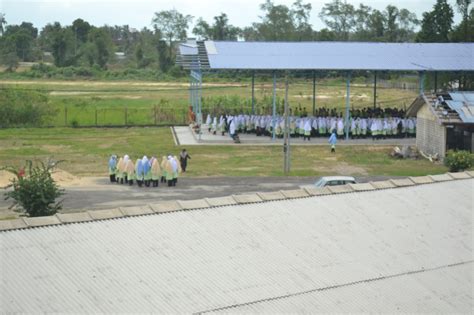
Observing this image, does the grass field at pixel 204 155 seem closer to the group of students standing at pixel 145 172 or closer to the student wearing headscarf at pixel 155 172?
the group of students standing at pixel 145 172

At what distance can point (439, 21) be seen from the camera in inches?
2255

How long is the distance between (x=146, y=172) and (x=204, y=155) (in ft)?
26.6

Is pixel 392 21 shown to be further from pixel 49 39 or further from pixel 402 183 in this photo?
pixel 402 183

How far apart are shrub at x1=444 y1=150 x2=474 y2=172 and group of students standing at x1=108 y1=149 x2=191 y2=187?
30.0 ft

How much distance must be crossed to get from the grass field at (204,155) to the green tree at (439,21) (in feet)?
72.3

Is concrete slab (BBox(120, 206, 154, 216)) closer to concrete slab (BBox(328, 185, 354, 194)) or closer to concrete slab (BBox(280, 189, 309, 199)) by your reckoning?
concrete slab (BBox(280, 189, 309, 199))

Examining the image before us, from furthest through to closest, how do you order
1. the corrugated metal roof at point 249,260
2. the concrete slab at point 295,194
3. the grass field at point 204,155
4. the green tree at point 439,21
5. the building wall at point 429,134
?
1. the green tree at point 439,21
2. the building wall at point 429,134
3. the grass field at point 204,155
4. the concrete slab at point 295,194
5. the corrugated metal roof at point 249,260

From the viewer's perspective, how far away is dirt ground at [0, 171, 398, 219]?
79.3 feet

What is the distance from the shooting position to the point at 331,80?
7856 centimetres

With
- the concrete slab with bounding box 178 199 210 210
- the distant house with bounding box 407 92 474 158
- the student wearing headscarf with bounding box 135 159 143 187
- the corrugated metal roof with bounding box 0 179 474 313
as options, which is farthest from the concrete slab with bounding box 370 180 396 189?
the distant house with bounding box 407 92 474 158

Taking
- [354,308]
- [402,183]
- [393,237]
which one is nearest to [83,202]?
[402,183]

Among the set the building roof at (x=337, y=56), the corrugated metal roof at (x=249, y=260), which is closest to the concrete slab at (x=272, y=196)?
the corrugated metal roof at (x=249, y=260)

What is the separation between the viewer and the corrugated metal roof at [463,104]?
32156mm

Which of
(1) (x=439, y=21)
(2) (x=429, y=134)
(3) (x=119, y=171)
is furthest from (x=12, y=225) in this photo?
(1) (x=439, y=21)
